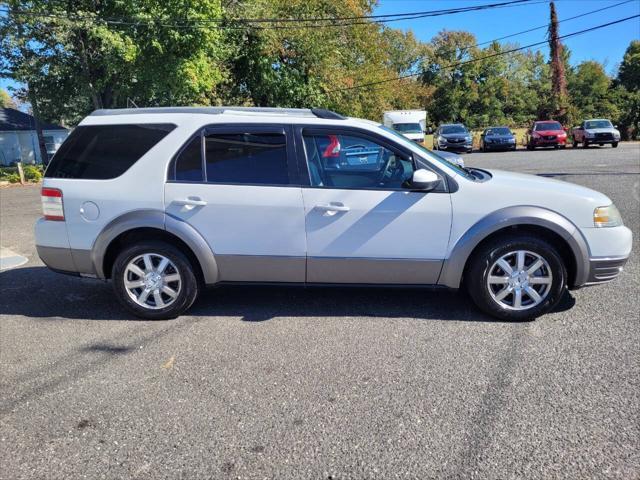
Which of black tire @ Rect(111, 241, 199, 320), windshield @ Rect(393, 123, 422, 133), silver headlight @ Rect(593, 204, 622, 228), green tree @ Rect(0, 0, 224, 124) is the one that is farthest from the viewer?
windshield @ Rect(393, 123, 422, 133)

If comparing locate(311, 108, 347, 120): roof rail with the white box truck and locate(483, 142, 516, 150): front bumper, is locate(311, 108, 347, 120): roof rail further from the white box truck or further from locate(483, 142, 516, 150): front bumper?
locate(483, 142, 516, 150): front bumper

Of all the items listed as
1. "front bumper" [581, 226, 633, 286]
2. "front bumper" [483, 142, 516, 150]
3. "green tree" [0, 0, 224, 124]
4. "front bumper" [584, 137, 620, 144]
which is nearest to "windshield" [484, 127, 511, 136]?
"front bumper" [483, 142, 516, 150]

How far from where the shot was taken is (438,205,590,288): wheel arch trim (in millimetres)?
4160

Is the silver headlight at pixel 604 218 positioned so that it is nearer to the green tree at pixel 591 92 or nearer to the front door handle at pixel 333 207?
the front door handle at pixel 333 207

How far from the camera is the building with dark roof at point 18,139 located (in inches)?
1641

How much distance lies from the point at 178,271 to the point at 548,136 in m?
29.1

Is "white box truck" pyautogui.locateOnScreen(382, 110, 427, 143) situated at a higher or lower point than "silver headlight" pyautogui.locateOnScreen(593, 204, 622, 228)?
higher

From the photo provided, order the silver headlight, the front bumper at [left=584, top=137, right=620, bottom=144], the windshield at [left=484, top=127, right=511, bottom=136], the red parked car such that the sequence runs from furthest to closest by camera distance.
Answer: the windshield at [left=484, top=127, right=511, bottom=136] → the red parked car → the front bumper at [left=584, top=137, right=620, bottom=144] → the silver headlight

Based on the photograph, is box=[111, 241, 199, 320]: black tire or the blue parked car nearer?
box=[111, 241, 199, 320]: black tire

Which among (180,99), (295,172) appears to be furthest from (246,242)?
(180,99)

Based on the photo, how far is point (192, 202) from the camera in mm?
4367

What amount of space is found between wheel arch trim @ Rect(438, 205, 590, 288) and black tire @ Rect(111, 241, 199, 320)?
2.24 meters

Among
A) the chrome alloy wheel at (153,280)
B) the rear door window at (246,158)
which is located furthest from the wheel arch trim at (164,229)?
the rear door window at (246,158)

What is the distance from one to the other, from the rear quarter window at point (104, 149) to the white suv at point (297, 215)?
0.04ft
